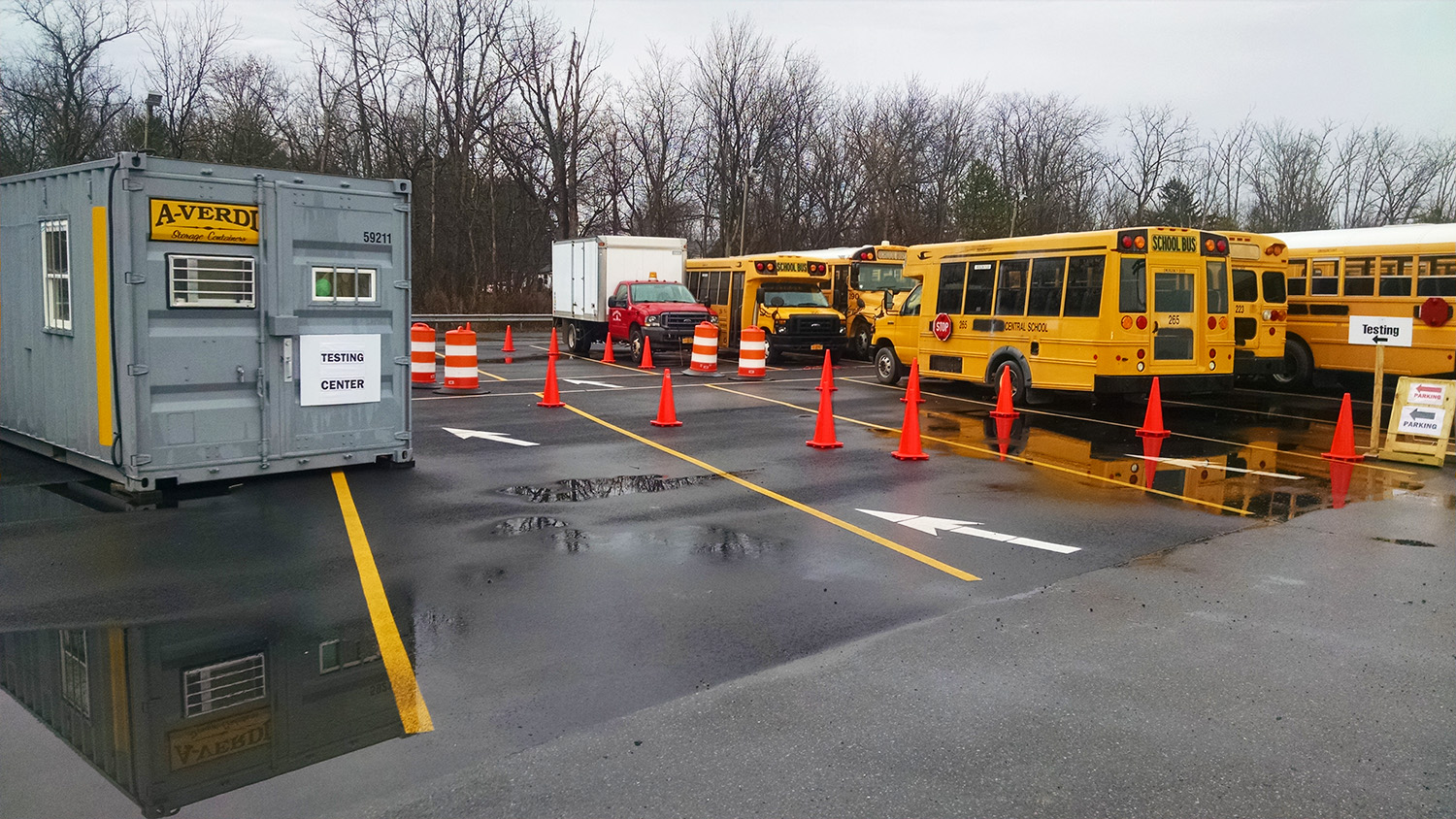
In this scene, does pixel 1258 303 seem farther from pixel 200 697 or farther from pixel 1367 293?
pixel 200 697

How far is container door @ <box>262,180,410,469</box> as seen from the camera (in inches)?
376

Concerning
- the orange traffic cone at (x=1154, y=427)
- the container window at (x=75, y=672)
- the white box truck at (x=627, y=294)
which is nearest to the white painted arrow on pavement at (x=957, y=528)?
the orange traffic cone at (x=1154, y=427)

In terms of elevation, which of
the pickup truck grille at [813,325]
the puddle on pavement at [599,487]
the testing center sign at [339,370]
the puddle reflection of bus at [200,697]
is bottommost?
the puddle reflection of bus at [200,697]

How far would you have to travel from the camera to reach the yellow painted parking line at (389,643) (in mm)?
4879

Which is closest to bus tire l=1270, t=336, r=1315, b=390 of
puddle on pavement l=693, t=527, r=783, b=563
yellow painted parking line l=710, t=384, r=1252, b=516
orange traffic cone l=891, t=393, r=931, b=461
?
yellow painted parking line l=710, t=384, r=1252, b=516

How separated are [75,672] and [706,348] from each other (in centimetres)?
1722

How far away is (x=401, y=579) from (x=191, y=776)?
2.84 meters

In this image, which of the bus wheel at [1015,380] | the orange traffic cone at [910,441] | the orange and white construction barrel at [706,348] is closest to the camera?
the orange traffic cone at [910,441]

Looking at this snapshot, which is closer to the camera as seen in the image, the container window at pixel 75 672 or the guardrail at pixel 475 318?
the container window at pixel 75 672

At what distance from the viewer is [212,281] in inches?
360

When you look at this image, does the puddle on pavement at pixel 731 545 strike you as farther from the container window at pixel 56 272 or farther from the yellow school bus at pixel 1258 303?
the yellow school bus at pixel 1258 303

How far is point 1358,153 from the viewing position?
6431 cm

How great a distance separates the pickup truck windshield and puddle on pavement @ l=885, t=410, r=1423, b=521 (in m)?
11.4

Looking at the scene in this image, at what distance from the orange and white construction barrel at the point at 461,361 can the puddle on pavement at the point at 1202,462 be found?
25.2 feet
